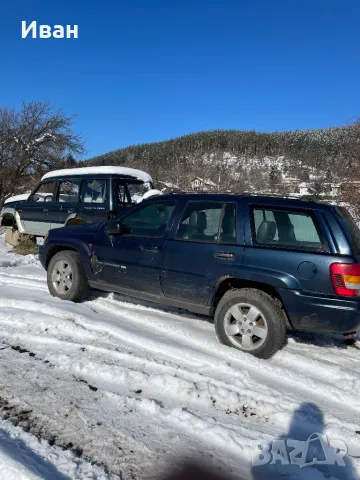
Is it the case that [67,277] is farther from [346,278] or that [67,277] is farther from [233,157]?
[233,157]

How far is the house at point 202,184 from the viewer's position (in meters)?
36.8

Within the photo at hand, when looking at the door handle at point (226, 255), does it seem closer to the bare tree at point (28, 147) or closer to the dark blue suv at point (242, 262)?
the dark blue suv at point (242, 262)

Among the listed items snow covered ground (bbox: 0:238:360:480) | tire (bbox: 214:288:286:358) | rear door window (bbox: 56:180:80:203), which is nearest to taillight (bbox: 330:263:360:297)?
tire (bbox: 214:288:286:358)

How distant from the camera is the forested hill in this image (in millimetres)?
42547

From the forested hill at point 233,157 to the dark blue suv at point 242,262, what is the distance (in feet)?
107

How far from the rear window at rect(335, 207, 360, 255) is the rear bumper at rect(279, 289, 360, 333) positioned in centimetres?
51

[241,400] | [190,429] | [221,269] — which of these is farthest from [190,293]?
[190,429]

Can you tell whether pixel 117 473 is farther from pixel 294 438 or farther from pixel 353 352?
pixel 353 352

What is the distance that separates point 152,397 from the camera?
306 cm

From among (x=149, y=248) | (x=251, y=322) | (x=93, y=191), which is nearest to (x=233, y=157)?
(x=93, y=191)

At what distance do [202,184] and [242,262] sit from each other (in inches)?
1343

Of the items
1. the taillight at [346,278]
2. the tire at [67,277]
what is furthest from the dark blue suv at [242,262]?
the tire at [67,277]

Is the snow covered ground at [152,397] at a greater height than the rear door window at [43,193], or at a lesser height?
lesser

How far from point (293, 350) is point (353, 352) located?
27.9 inches
